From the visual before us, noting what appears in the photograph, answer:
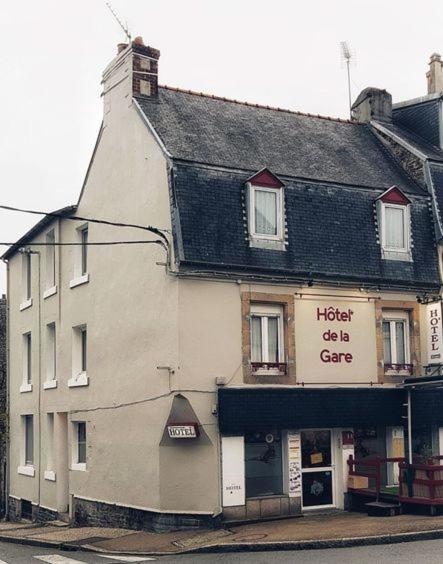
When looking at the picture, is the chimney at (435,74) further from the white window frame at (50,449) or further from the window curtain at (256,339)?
the white window frame at (50,449)

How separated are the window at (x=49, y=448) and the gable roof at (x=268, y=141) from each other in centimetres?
982

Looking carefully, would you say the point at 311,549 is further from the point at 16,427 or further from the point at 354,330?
the point at 16,427

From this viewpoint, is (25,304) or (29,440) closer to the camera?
(29,440)

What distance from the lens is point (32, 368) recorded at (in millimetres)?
27812

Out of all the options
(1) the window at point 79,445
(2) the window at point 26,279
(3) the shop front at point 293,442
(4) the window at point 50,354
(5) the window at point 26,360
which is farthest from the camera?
(2) the window at point 26,279

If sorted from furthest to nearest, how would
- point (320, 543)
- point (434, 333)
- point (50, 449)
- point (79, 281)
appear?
point (50, 449) < point (79, 281) < point (434, 333) < point (320, 543)

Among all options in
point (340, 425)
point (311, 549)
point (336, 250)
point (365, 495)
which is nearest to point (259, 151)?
point (336, 250)

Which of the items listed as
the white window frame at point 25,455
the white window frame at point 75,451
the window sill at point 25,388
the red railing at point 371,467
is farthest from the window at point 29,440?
the red railing at point 371,467

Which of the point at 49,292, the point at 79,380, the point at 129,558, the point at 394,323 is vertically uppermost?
the point at 49,292

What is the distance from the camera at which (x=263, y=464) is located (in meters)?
19.5

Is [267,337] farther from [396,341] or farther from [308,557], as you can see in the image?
[308,557]

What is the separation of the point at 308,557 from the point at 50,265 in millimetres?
14823

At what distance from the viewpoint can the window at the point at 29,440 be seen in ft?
90.3

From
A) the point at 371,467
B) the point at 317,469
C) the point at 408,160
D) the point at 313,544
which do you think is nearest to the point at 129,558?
the point at 313,544
